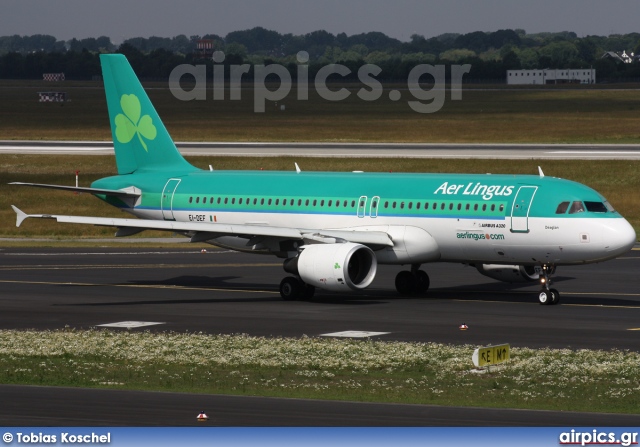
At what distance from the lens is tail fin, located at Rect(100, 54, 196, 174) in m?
50.7

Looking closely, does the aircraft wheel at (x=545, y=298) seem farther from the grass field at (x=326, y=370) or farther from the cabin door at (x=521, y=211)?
the grass field at (x=326, y=370)

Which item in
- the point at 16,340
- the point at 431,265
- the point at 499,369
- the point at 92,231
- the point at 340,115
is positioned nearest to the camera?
the point at 499,369

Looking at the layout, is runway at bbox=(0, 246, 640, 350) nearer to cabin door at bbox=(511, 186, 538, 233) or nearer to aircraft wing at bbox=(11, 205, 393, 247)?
aircraft wing at bbox=(11, 205, 393, 247)

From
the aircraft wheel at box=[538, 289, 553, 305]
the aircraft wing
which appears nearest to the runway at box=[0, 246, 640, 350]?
the aircraft wheel at box=[538, 289, 553, 305]

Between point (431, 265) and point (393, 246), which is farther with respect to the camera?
point (431, 265)

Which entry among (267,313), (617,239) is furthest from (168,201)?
(617,239)

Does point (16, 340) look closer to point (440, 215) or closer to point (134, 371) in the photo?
point (134, 371)

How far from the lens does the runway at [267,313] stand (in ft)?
74.7

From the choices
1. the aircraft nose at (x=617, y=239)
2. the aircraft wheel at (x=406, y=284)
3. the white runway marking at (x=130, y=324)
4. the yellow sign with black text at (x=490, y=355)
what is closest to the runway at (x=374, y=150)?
the aircraft wheel at (x=406, y=284)

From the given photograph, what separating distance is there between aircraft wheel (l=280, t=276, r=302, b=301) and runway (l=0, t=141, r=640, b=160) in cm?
5541

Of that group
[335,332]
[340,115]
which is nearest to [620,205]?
[335,332]

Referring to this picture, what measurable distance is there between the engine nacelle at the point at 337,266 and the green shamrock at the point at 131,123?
11251 mm

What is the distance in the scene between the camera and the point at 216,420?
22.2m

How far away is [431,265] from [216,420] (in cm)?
3592
